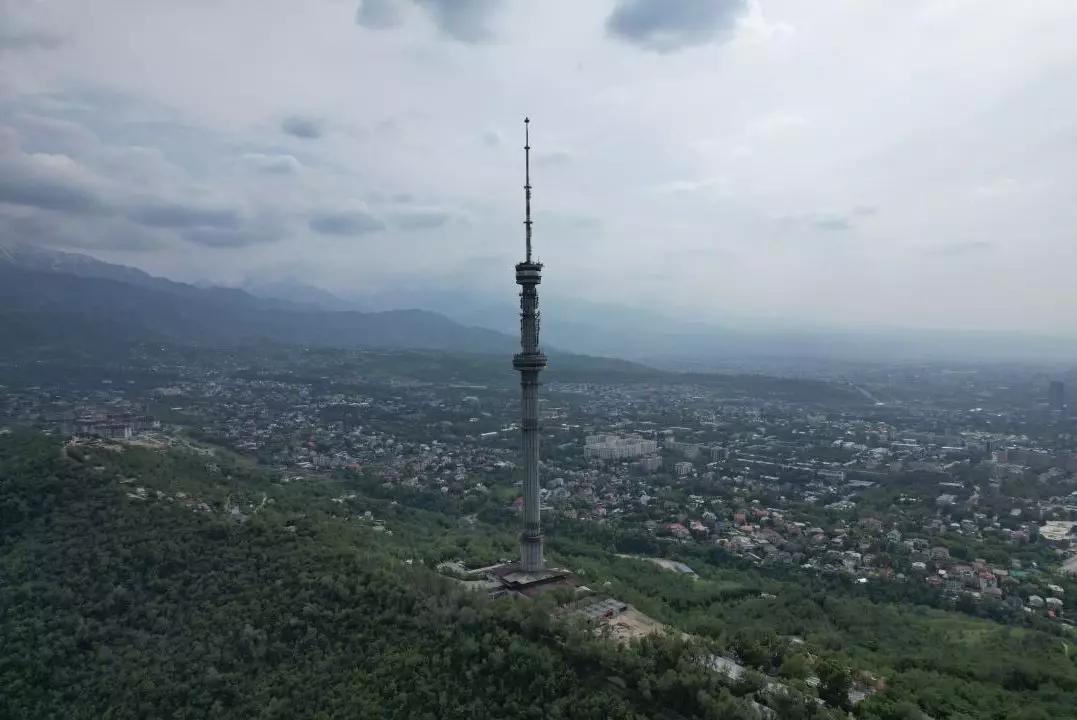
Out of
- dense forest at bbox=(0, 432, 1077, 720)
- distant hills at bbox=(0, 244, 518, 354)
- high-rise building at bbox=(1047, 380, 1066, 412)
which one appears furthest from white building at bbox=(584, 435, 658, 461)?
distant hills at bbox=(0, 244, 518, 354)

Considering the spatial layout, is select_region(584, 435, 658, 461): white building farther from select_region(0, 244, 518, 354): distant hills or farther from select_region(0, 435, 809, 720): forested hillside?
select_region(0, 244, 518, 354): distant hills

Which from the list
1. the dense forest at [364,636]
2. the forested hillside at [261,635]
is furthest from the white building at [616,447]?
the forested hillside at [261,635]

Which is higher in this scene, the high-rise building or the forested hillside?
the high-rise building

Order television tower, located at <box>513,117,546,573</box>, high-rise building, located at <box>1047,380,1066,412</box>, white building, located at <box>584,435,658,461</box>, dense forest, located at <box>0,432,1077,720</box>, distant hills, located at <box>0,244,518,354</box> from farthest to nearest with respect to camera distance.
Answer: distant hills, located at <box>0,244,518,354</box>, high-rise building, located at <box>1047,380,1066,412</box>, white building, located at <box>584,435,658,461</box>, television tower, located at <box>513,117,546,573</box>, dense forest, located at <box>0,432,1077,720</box>

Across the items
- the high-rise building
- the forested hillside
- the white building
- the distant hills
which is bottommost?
the white building

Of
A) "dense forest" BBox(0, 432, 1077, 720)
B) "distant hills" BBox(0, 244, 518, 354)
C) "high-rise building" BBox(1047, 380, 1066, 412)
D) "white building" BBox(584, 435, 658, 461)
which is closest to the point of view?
"dense forest" BBox(0, 432, 1077, 720)

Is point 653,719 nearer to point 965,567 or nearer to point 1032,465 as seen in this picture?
point 965,567
